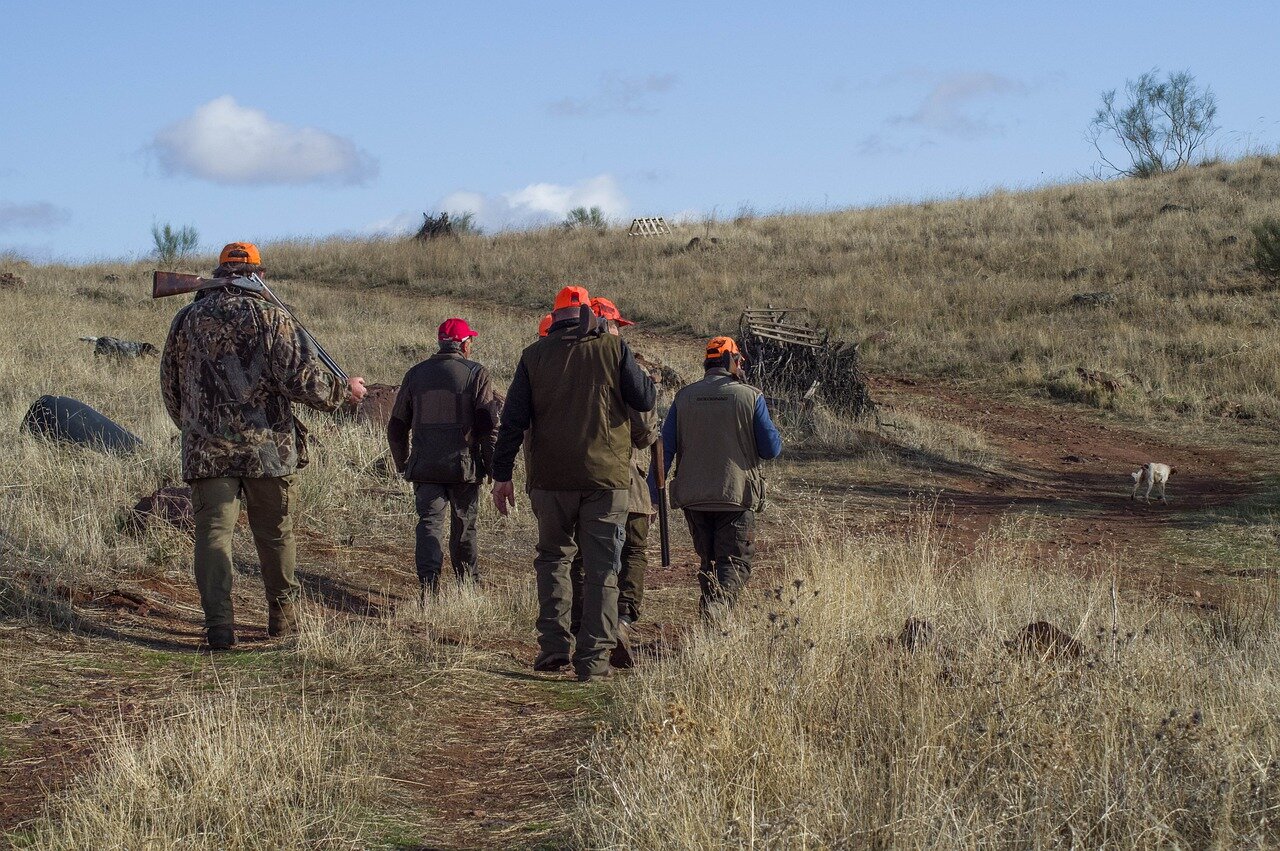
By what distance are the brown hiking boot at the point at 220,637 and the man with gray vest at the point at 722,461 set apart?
92.7 inches

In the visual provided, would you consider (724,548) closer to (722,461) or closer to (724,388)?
(722,461)

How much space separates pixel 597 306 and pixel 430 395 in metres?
1.59

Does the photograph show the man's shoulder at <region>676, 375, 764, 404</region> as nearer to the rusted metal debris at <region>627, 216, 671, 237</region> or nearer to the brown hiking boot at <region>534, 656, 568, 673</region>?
the brown hiking boot at <region>534, 656, 568, 673</region>

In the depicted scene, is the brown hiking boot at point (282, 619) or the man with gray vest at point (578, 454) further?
the brown hiking boot at point (282, 619)

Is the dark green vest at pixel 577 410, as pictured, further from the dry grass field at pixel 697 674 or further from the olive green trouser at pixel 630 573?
the dry grass field at pixel 697 674

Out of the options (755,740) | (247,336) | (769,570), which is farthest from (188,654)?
(769,570)

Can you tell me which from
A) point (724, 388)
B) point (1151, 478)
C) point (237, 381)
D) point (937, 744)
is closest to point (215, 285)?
point (237, 381)

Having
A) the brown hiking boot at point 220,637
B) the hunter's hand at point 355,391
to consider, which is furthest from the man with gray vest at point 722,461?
the brown hiking boot at point 220,637

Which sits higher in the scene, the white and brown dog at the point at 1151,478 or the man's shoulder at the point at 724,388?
the man's shoulder at the point at 724,388

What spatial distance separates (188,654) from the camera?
5773 mm

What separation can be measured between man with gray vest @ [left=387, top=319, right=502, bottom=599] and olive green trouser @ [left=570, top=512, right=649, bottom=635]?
894mm

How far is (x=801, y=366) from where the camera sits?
16266mm

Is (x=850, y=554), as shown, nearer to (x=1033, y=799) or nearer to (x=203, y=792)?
(x=1033, y=799)

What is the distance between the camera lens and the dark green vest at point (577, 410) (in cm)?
579
